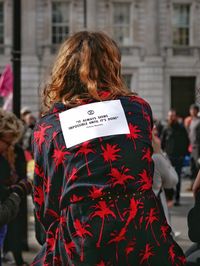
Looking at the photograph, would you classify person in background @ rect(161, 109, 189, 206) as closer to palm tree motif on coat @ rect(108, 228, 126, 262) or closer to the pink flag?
the pink flag

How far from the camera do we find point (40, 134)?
268 cm

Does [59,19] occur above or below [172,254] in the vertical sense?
above

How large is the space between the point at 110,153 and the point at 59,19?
34105 mm

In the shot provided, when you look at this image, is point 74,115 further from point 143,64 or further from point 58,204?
point 143,64

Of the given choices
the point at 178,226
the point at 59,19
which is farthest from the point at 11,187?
the point at 59,19

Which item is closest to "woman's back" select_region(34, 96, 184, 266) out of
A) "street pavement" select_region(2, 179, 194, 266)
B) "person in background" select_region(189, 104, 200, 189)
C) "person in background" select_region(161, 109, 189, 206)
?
"street pavement" select_region(2, 179, 194, 266)

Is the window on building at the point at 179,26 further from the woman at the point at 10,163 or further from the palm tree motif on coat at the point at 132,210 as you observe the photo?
the palm tree motif on coat at the point at 132,210

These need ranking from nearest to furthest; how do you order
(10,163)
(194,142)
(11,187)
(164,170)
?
(11,187) → (164,170) → (10,163) → (194,142)

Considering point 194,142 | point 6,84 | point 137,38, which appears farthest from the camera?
point 137,38

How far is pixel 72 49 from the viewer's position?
270 cm

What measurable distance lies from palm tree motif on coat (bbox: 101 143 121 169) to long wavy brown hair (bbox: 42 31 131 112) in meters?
0.21

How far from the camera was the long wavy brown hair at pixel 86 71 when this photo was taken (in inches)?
105

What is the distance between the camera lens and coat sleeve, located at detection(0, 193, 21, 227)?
4.00m

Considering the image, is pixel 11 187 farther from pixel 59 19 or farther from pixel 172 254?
pixel 59 19
